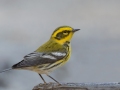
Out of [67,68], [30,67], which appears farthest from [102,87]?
[67,68]

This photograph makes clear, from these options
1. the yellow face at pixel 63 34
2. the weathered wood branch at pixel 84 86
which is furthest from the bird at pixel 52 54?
the weathered wood branch at pixel 84 86

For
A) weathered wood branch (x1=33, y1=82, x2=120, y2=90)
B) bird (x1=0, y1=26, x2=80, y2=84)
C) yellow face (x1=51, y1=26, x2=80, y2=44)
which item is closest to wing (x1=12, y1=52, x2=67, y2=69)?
bird (x1=0, y1=26, x2=80, y2=84)

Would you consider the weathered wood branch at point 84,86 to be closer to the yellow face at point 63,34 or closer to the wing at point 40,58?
the wing at point 40,58

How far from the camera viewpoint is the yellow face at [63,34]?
5.44 meters

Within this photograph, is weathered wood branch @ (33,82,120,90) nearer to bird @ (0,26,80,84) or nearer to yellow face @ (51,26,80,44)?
bird @ (0,26,80,84)

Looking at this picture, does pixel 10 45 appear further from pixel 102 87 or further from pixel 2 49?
pixel 102 87

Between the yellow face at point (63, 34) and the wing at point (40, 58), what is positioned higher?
the yellow face at point (63, 34)

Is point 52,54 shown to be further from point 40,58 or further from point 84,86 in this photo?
point 84,86

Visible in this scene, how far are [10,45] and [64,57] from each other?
23.3ft

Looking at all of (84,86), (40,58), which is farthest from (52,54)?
(84,86)

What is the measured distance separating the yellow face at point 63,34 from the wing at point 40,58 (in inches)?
6.4

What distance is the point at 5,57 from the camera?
1106cm

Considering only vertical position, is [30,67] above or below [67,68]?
above

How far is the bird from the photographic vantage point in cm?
529
